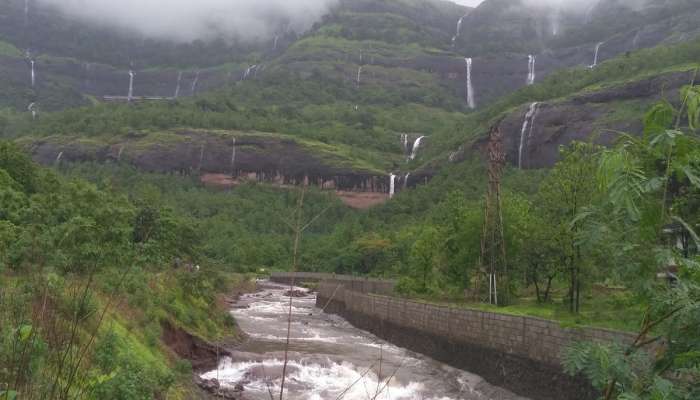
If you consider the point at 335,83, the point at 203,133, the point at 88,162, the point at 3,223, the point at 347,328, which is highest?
the point at 335,83

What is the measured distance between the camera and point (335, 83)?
184750 mm

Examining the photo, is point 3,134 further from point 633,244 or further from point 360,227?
point 633,244

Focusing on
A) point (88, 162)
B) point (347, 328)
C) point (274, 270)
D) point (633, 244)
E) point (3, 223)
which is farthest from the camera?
point (88, 162)

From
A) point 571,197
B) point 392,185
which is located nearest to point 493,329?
point 571,197

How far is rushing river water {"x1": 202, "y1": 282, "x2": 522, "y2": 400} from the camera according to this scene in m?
18.2

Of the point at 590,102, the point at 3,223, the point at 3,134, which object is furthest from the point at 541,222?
the point at 3,134

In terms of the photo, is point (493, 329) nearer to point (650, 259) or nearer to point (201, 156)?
point (650, 259)

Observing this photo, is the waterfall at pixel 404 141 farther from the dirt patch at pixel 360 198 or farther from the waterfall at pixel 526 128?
the waterfall at pixel 526 128

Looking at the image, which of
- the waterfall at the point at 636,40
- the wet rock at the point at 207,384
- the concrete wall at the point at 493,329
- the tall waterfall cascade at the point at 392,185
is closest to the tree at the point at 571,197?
the concrete wall at the point at 493,329

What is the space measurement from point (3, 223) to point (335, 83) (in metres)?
171

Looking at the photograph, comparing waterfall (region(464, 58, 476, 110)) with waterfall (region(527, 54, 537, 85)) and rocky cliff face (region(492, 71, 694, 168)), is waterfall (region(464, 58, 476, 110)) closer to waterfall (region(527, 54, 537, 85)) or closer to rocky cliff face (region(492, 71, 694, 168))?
waterfall (region(527, 54, 537, 85))

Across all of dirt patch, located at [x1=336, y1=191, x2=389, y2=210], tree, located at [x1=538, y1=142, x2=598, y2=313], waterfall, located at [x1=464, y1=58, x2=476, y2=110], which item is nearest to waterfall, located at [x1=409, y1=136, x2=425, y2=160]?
dirt patch, located at [x1=336, y1=191, x2=389, y2=210]

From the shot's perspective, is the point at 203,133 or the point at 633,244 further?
the point at 203,133

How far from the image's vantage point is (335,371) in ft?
68.3
